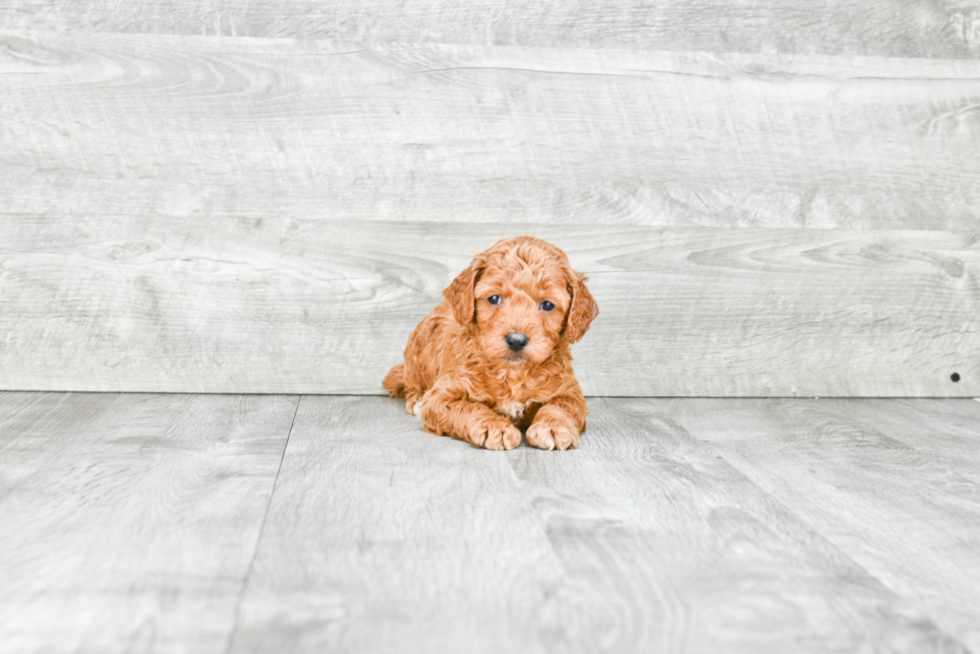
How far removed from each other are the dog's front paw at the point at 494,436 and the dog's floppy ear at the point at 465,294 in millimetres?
223

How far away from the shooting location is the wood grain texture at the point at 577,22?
210 centimetres

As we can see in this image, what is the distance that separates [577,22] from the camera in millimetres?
2217

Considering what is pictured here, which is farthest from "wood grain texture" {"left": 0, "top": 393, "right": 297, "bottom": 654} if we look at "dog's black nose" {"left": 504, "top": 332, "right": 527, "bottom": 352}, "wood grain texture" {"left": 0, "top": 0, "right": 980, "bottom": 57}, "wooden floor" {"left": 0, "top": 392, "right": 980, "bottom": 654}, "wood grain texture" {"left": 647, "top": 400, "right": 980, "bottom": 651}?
"wood grain texture" {"left": 0, "top": 0, "right": 980, "bottom": 57}

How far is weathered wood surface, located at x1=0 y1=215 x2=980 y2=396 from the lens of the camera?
2125mm

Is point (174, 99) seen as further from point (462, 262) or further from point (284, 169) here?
point (462, 262)

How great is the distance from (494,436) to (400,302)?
0.71 metres

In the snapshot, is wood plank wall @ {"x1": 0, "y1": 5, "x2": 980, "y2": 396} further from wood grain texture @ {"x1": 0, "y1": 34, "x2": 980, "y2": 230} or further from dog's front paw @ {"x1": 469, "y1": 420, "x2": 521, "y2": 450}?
dog's front paw @ {"x1": 469, "y1": 420, "x2": 521, "y2": 450}

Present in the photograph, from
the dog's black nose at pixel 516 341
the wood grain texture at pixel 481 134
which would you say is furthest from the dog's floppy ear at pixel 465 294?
the wood grain texture at pixel 481 134

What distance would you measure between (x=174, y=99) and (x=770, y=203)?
1658 millimetres

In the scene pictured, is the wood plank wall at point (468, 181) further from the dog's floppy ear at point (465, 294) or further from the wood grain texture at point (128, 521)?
the dog's floppy ear at point (465, 294)

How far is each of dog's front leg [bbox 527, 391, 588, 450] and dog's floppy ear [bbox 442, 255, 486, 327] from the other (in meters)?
0.25

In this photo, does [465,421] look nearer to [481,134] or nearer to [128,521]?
[128,521]

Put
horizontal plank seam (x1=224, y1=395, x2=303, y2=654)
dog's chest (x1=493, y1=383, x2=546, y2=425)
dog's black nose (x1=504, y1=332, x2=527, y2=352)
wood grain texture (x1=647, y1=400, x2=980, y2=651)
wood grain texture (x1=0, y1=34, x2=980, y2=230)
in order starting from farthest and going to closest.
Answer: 1. wood grain texture (x1=0, y1=34, x2=980, y2=230)
2. dog's chest (x1=493, y1=383, x2=546, y2=425)
3. dog's black nose (x1=504, y1=332, x2=527, y2=352)
4. wood grain texture (x1=647, y1=400, x2=980, y2=651)
5. horizontal plank seam (x1=224, y1=395, x2=303, y2=654)

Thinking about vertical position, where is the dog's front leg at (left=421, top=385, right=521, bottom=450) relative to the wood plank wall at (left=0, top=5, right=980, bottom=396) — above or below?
below
